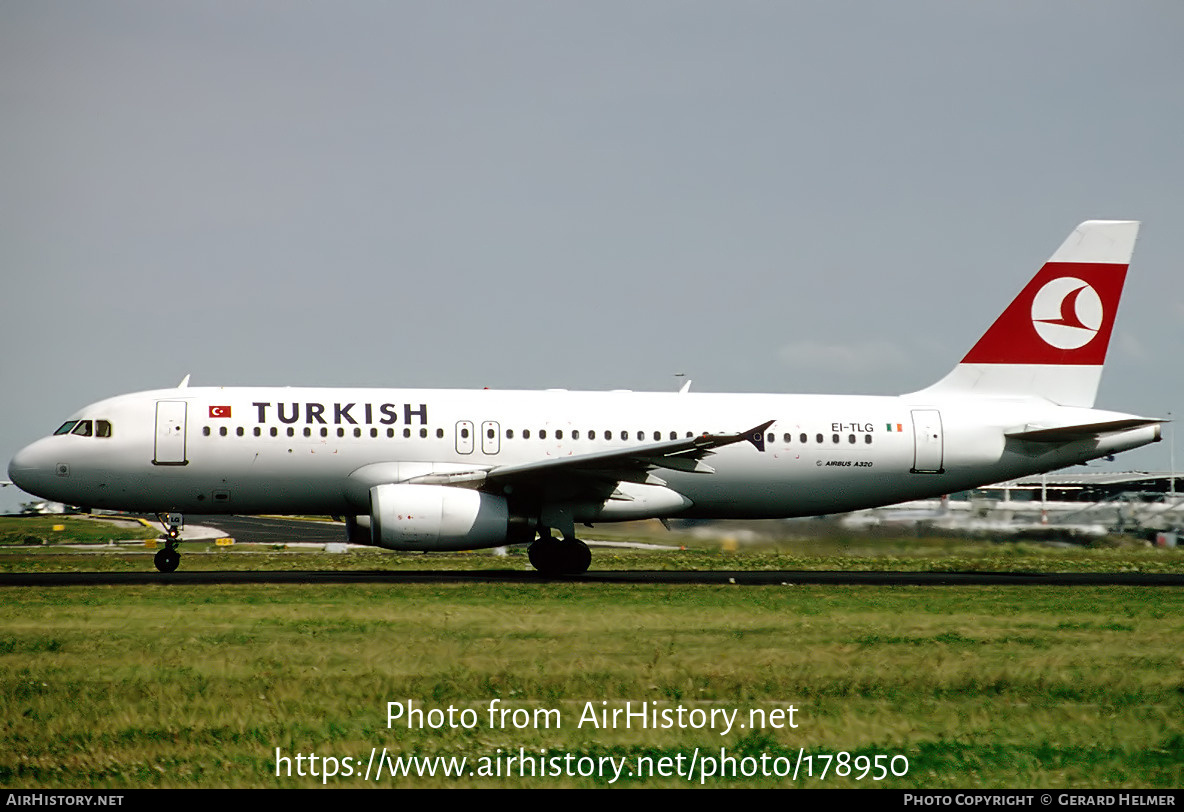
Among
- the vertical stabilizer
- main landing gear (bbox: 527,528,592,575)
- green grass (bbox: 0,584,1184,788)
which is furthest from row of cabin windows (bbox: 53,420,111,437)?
the vertical stabilizer

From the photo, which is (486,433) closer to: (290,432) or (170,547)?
(290,432)

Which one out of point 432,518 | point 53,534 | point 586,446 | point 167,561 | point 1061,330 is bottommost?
point 53,534

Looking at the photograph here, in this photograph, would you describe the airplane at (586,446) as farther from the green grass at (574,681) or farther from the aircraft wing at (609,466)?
the green grass at (574,681)

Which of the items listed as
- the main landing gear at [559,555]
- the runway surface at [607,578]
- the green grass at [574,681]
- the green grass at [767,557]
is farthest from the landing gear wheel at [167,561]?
the main landing gear at [559,555]

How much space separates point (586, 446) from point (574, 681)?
598 inches

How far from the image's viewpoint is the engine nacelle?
22.4m

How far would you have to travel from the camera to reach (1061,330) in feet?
93.5

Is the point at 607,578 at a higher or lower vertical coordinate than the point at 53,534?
higher

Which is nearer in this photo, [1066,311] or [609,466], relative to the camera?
[609,466]

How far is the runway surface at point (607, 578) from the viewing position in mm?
21344

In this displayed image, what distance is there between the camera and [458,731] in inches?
338

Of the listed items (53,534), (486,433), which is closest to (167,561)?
(486,433)
